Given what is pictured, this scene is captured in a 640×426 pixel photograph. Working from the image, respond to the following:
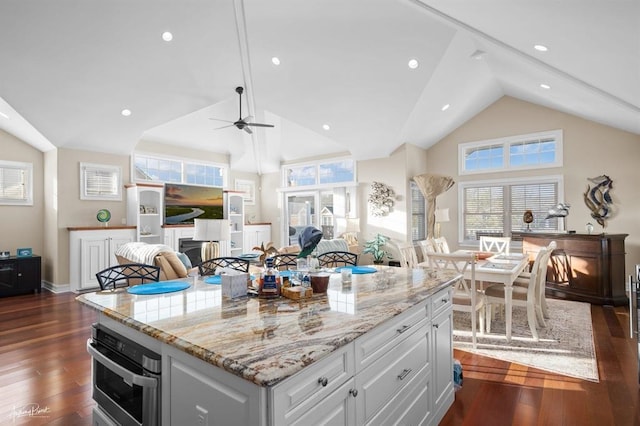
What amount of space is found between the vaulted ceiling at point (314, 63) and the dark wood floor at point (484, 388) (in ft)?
9.04

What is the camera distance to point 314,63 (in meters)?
5.25

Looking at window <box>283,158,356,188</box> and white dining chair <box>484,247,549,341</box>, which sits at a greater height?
window <box>283,158,356,188</box>

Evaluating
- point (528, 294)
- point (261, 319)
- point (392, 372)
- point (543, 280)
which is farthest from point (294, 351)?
point (543, 280)

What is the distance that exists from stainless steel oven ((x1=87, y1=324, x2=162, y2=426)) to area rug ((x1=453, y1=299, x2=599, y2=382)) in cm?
302

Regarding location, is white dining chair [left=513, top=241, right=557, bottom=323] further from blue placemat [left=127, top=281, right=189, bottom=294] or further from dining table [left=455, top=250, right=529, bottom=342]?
blue placemat [left=127, top=281, right=189, bottom=294]

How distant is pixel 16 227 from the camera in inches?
247

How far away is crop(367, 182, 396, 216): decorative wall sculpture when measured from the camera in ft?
24.6

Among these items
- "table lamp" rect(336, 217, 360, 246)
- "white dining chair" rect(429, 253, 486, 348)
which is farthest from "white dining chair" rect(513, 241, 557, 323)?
"table lamp" rect(336, 217, 360, 246)

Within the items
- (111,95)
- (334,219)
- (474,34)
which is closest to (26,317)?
(111,95)

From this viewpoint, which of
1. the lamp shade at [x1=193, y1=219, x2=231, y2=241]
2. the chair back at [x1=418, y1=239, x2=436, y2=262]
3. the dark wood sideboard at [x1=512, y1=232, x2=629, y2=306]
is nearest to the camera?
the lamp shade at [x1=193, y1=219, x2=231, y2=241]

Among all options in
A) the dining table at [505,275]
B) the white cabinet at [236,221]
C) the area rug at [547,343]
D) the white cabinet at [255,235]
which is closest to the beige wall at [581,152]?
the area rug at [547,343]

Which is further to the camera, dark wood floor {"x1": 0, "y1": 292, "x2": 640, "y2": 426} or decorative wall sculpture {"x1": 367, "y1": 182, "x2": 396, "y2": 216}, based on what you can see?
decorative wall sculpture {"x1": 367, "y1": 182, "x2": 396, "y2": 216}

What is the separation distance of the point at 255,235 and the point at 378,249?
144 inches

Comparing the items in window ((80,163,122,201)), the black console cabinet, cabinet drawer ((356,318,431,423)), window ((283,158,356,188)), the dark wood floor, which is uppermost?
window ((283,158,356,188))
